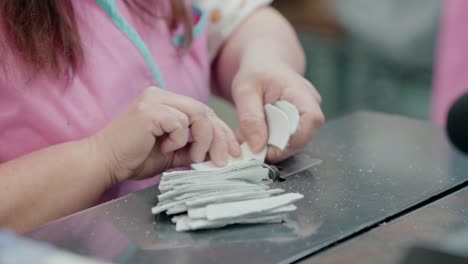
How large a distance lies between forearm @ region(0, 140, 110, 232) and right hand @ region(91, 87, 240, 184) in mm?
14

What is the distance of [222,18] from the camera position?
90 cm

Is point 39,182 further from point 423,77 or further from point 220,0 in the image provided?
point 423,77

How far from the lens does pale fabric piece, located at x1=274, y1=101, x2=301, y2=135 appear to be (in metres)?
0.70

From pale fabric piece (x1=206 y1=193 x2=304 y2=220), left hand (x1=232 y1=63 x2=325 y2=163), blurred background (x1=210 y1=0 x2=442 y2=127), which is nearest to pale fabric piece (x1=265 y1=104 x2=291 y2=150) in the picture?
left hand (x1=232 y1=63 x2=325 y2=163)

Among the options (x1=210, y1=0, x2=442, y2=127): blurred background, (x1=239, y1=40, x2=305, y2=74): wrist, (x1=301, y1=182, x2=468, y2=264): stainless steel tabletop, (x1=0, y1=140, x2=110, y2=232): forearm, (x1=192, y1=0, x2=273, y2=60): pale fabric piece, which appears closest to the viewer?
(x1=301, y1=182, x2=468, y2=264): stainless steel tabletop

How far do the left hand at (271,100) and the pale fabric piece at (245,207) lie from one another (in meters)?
0.12

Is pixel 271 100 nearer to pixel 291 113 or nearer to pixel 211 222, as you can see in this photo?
pixel 291 113

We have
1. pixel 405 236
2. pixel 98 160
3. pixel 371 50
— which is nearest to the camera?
pixel 405 236

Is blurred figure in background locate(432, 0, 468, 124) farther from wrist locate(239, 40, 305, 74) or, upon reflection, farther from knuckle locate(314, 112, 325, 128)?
knuckle locate(314, 112, 325, 128)

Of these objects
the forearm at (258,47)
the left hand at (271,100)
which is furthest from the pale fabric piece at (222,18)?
the left hand at (271,100)

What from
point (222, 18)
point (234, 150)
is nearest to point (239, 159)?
point (234, 150)

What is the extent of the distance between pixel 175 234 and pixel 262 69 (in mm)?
259

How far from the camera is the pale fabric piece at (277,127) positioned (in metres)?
0.69

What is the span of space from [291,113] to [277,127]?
2cm
